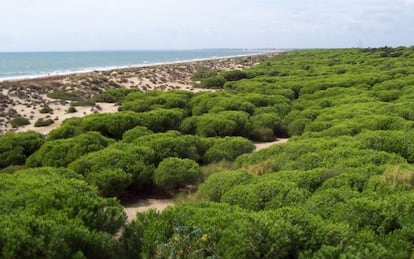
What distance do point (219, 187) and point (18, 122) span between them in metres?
15.1

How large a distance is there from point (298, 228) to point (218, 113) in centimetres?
1352

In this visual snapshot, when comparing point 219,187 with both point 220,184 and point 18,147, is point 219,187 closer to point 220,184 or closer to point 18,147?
point 220,184

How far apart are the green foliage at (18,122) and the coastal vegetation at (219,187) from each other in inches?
215

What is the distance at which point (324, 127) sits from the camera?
57.1 ft

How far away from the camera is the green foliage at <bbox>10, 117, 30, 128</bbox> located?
22.4m

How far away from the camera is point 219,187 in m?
10.8

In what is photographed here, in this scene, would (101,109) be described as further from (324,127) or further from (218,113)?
(324,127)

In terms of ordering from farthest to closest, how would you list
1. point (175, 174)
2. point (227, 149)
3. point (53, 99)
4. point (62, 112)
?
point (53, 99) → point (62, 112) → point (227, 149) → point (175, 174)

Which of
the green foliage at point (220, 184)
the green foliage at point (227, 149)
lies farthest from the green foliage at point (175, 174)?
the green foliage at point (227, 149)

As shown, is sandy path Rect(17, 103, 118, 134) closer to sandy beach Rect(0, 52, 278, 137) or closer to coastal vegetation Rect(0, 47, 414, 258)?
sandy beach Rect(0, 52, 278, 137)

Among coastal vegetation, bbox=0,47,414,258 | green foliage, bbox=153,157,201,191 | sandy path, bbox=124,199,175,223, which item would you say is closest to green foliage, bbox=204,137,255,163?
coastal vegetation, bbox=0,47,414,258

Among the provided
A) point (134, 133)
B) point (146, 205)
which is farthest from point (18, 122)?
point (146, 205)

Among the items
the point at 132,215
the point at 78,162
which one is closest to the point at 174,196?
the point at 132,215

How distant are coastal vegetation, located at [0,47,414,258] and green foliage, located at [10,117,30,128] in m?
5.47
